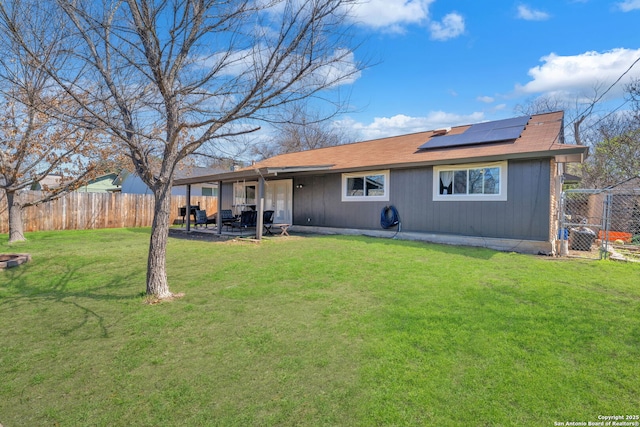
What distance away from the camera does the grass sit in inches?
89.9

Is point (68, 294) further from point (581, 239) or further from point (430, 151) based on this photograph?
point (581, 239)

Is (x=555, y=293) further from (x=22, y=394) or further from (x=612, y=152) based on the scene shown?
(x=612, y=152)

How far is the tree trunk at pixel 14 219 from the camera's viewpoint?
9984mm

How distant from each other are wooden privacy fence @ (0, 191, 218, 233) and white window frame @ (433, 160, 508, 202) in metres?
14.0

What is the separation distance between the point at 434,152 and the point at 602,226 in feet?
15.0

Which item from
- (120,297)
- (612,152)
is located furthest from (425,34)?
(612,152)

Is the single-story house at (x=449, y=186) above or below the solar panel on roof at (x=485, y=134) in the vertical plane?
below

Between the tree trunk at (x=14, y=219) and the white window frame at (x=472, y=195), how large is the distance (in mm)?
12625

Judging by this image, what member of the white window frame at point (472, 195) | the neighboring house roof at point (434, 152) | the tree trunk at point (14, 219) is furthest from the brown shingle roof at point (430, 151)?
the tree trunk at point (14, 219)

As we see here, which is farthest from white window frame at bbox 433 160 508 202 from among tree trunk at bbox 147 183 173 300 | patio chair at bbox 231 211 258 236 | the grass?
tree trunk at bbox 147 183 173 300

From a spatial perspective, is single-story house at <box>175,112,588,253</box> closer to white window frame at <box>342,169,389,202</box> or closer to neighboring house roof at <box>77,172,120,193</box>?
white window frame at <box>342,169,389,202</box>

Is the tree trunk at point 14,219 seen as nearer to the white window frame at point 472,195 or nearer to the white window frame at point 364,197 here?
the white window frame at point 364,197

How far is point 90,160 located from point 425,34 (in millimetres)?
10912

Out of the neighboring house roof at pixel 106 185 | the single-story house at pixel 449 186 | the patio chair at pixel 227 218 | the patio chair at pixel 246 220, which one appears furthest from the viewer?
the neighboring house roof at pixel 106 185
